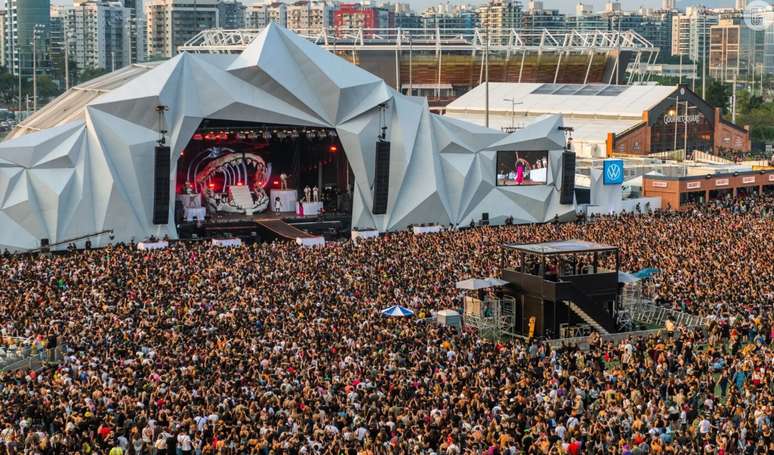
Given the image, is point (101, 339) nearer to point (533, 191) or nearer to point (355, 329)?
point (355, 329)

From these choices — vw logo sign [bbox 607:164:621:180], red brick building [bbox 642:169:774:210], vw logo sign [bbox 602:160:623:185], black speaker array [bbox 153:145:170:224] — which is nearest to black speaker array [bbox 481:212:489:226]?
vw logo sign [bbox 602:160:623:185]

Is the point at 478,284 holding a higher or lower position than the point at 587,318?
higher

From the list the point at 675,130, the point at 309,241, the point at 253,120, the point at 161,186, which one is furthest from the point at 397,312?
the point at 675,130

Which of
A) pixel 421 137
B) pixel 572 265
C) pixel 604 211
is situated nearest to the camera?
pixel 572 265

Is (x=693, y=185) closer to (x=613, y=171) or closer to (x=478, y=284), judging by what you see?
(x=613, y=171)

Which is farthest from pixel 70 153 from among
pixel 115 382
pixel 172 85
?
pixel 115 382

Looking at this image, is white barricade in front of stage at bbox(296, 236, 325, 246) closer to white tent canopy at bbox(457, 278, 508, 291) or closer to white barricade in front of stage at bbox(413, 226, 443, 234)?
white barricade in front of stage at bbox(413, 226, 443, 234)
